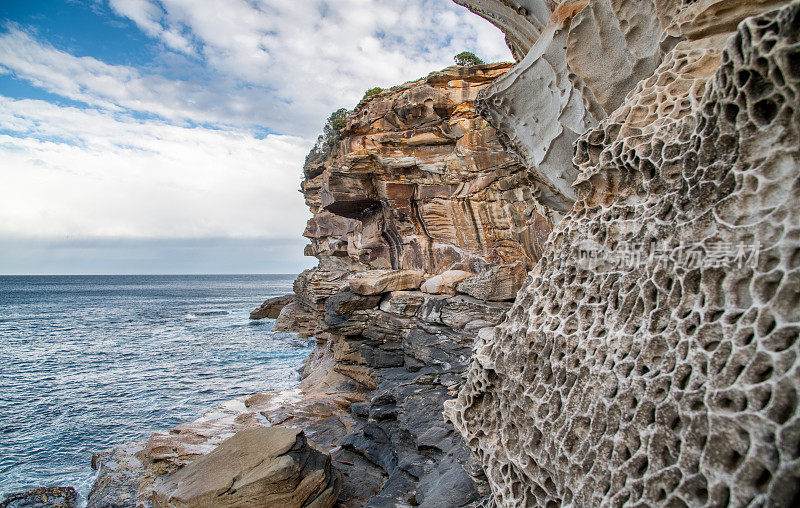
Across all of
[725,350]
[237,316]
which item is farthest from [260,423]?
[237,316]

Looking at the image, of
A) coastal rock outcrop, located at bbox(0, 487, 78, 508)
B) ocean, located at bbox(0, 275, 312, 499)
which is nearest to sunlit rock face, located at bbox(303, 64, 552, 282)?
ocean, located at bbox(0, 275, 312, 499)

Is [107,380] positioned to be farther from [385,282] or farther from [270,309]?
[270,309]

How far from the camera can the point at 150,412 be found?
54.3ft

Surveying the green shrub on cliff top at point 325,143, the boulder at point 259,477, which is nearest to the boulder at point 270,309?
the green shrub on cliff top at point 325,143

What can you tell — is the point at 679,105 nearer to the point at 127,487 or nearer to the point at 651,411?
the point at 651,411

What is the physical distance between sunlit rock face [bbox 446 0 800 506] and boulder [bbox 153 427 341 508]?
4670mm

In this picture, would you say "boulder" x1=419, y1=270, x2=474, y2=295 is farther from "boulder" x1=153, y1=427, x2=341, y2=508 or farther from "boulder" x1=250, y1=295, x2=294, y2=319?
"boulder" x1=250, y1=295, x2=294, y2=319

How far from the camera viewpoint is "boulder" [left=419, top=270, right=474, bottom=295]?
15.8 meters

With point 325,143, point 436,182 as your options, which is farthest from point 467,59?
point 325,143

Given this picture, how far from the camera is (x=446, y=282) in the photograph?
15922 millimetres

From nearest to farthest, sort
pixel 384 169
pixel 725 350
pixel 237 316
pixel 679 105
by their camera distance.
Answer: pixel 725 350
pixel 679 105
pixel 384 169
pixel 237 316

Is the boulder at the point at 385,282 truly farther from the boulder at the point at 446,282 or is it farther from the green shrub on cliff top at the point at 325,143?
the green shrub on cliff top at the point at 325,143

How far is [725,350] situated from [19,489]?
15.6 metres

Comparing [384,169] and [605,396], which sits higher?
[384,169]
